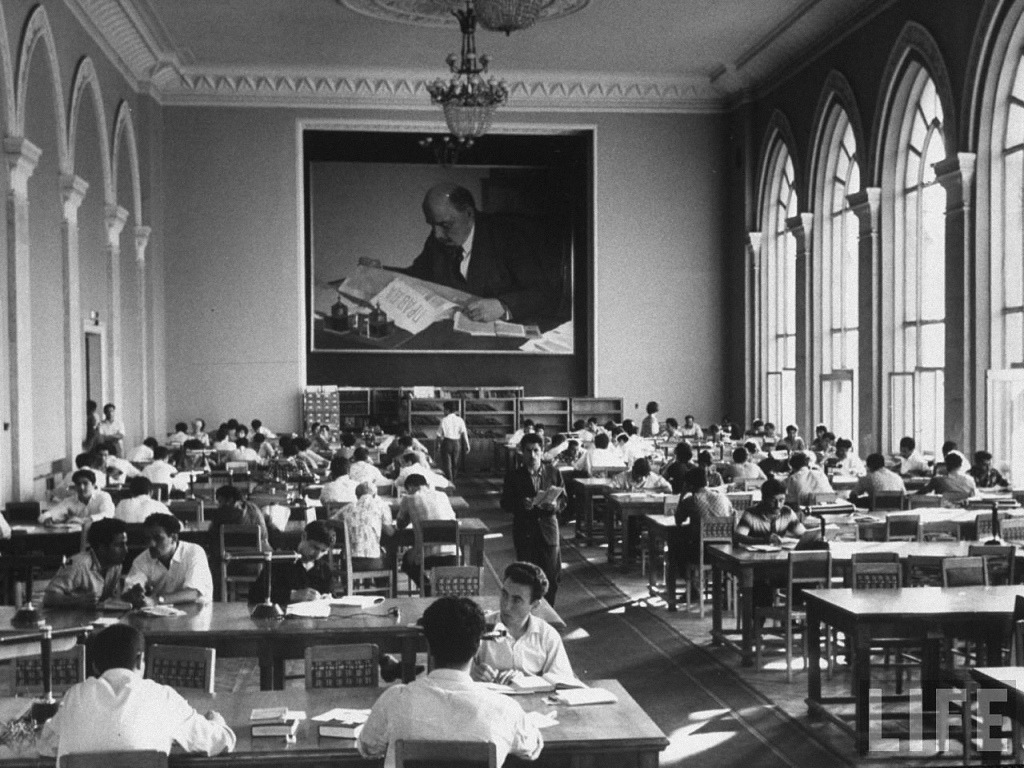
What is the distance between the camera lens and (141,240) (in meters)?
23.2

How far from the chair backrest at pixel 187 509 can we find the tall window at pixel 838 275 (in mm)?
11742

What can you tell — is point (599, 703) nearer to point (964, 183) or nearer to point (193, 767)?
point (193, 767)

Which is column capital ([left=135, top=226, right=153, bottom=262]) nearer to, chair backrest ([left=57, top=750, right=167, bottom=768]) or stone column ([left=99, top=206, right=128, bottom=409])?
stone column ([left=99, top=206, right=128, bottom=409])

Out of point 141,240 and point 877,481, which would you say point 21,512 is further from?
point 141,240

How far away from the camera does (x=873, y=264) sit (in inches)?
734

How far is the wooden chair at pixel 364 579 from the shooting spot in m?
10.4

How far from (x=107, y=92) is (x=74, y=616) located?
15.1 metres

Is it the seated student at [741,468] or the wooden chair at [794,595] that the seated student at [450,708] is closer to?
the wooden chair at [794,595]

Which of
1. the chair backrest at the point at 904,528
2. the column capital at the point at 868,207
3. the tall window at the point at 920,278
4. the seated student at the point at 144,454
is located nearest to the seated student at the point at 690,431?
the tall window at the point at 920,278

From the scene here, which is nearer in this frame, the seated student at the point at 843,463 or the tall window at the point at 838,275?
the seated student at the point at 843,463

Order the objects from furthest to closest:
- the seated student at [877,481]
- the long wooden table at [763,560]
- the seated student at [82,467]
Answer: the seated student at [877,481]
the seated student at [82,467]
the long wooden table at [763,560]

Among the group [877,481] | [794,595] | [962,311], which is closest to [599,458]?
[877,481]

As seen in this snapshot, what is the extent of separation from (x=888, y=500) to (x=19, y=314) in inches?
379

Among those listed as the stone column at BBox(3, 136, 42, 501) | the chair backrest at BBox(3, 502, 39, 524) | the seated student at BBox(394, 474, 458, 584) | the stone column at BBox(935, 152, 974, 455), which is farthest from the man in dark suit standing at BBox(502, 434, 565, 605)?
the stone column at BBox(935, 152, 974, 455)
